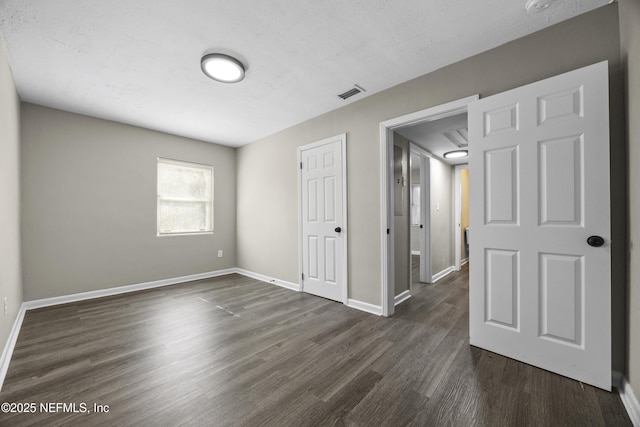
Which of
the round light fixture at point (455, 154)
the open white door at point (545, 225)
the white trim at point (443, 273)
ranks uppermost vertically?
the round light fixture at point (455, 154)

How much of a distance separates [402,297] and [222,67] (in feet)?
11.3

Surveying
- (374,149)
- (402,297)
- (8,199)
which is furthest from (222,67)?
(402,297)

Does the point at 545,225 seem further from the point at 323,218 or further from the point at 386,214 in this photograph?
the point at 323,218

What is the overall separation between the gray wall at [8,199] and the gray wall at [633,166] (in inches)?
170

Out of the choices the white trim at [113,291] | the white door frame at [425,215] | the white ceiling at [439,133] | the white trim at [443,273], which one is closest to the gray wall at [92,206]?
the white trim at [113,291]

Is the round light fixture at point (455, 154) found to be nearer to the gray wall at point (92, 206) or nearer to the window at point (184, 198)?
the window at point (184, 198)

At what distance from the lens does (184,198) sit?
4656 mm

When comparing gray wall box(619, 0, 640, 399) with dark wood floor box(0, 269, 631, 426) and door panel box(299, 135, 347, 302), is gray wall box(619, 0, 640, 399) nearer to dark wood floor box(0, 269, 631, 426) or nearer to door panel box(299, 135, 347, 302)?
dark wood floor box(0, 269, 631, 426)

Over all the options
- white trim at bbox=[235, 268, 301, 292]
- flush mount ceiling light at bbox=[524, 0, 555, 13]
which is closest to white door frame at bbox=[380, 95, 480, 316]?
flush mount ceiling light at bbox=[524, 0, 555, 13]

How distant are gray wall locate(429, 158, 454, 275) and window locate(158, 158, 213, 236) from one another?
4.25m

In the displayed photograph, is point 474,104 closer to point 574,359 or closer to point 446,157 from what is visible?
point 574,359

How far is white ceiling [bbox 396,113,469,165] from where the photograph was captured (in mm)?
3170

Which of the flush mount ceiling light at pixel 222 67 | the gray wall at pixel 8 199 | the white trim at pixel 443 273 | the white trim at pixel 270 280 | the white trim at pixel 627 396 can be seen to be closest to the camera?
the white trim at pixel 627 396

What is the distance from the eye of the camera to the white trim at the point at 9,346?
1.81m
